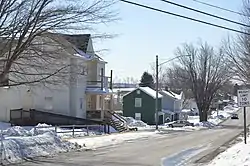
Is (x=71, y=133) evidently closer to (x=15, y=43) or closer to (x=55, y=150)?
(x=55, y=150)

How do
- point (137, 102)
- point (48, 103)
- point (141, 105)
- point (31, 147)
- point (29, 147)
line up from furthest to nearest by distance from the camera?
1. point (137, 102)
2. point (141, 105)
3. point (48, 103)
4. point (31, 147)
5. point (29, 147)

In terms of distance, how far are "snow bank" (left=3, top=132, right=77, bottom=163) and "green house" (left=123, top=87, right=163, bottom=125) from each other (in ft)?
193

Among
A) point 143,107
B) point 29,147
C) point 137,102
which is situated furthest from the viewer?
point 137,102

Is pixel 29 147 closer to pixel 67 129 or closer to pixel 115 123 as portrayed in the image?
pixel 67 129

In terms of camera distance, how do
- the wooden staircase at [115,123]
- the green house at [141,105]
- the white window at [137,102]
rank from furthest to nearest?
the white window at [137,102], the green house at [141,105], the wooden staircase at [115,123]

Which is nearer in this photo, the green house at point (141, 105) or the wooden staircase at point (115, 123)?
the wooden staircase at point (115, 123)

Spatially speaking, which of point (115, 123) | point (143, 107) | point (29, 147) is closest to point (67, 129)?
point (115, 123)

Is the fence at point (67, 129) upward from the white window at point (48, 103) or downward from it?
downward

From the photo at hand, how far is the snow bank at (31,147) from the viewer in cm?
2172

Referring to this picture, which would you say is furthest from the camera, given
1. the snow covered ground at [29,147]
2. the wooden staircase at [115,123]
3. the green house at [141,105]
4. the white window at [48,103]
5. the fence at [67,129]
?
the green house at [141,105]

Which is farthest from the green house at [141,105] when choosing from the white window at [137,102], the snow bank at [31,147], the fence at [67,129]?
the snow bank at [31,147]

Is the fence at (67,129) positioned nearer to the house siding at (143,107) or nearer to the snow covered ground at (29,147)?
the snow covered ground at (29,147)

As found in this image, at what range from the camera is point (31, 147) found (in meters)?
23.8

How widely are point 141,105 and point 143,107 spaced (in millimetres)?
512
